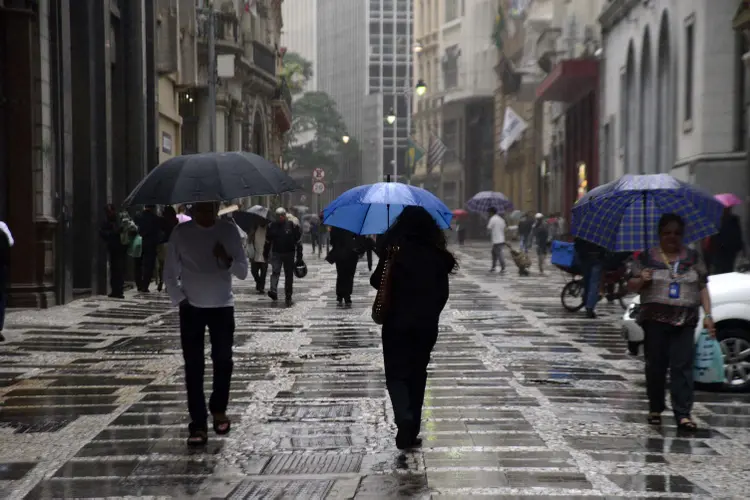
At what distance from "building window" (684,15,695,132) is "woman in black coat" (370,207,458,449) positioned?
79.6 feet

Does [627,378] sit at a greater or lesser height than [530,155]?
lesser

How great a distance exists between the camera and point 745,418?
995 cm

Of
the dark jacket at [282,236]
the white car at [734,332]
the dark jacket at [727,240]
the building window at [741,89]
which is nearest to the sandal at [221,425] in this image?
the white car at [734,332]

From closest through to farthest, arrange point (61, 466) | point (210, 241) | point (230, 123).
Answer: point (61, 466), point (210, 241), point (230, 123)

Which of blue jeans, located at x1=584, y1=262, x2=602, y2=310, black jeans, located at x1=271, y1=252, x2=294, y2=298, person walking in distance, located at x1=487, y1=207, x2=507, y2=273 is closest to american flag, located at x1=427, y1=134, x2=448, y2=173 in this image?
person walking in distance, located at x1=487, y1=207, x2=507, y2=273

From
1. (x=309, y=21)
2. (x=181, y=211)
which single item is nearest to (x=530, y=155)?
(x=181, y=211)

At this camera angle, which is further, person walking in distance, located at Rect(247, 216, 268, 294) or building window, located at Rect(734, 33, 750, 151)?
building window, located at Rect(734, 33, 750, 151)

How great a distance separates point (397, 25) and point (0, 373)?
426 feet

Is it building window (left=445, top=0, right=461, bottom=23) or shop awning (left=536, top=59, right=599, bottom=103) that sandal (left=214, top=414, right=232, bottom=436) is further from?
building window (left=445, top=0, right=461, bottom=23)

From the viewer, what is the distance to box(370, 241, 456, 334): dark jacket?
8359 millimetres

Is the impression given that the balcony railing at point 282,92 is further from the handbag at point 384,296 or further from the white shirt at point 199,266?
the handbag at point 384,296

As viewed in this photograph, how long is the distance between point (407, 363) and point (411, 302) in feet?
1.28

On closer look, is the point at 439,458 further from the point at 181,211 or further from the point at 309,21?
the point at 309,21

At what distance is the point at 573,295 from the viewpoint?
69.6 ft
